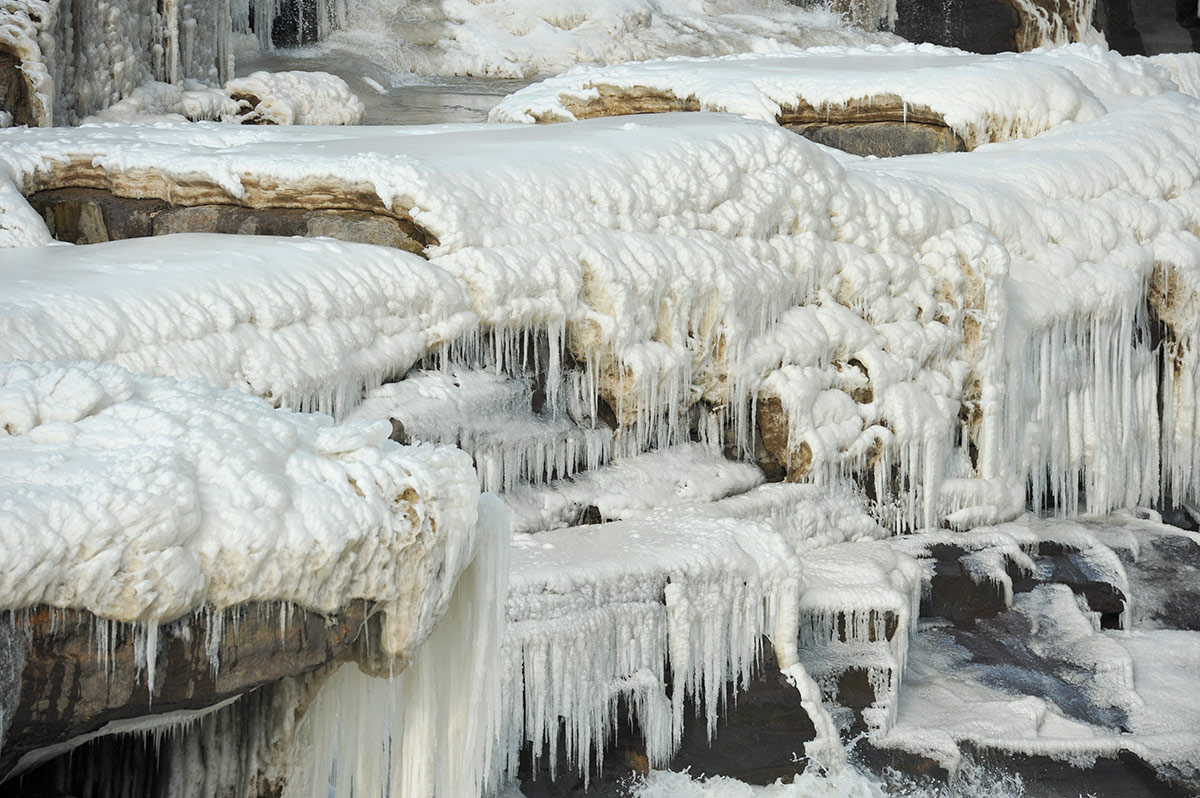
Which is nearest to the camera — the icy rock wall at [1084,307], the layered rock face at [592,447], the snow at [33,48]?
the layered rock face at [592,447]

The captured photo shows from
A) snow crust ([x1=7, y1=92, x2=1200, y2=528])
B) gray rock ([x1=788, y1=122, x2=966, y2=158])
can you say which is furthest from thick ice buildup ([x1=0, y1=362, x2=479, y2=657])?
gray rock ([x1=788, y1=122, x2=966, y2=158])

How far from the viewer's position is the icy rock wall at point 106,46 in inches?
392

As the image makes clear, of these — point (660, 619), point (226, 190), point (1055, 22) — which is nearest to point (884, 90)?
point (226, 190)

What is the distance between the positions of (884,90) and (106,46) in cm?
639

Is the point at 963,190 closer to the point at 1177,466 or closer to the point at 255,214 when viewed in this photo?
the point at 1177,466

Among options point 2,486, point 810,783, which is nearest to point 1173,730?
point 810,783

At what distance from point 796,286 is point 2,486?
16.9ft

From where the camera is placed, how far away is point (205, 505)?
9.89 ft

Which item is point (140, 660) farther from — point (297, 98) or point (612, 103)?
point (297, 98)

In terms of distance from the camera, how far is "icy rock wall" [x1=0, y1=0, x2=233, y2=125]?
9961 millimetres

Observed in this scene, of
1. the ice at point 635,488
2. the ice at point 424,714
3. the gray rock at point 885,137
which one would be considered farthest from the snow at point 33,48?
the ice at point 424,714

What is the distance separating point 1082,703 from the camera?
665cm

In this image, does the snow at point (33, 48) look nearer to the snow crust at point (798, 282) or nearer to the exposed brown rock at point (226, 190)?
the snow crust at point (798, 282)

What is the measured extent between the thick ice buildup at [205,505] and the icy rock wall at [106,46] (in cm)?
753
